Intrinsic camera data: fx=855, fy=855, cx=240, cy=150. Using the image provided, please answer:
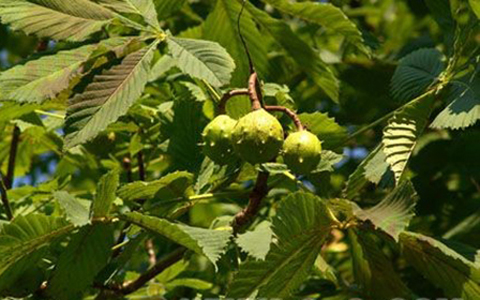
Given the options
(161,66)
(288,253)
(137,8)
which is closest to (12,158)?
(161,66)

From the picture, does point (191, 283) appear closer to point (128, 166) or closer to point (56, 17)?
point (128, 166)

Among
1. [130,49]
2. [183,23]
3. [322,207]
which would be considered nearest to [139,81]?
[130,49]

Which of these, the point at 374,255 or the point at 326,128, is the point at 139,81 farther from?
the point at 374,255

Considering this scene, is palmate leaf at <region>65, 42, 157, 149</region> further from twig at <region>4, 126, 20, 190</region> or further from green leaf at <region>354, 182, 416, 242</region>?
twig at <region>4, 126, 20, 190</region>

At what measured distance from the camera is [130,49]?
1802 millimetres

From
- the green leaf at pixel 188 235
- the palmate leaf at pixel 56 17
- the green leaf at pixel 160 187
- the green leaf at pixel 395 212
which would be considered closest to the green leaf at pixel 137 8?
the palmate leaf at pixel 56 17

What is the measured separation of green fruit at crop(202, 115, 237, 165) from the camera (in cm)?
164

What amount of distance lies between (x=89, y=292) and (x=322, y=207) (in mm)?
659

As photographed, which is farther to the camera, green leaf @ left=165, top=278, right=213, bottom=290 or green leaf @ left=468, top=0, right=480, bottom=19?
green leaf @ left=165, top=278, right=213, bottom=290

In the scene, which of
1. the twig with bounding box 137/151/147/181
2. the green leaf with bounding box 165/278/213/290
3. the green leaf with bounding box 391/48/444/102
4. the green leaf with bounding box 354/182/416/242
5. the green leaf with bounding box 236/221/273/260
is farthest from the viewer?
the twig with bounding box 137/151/147/181

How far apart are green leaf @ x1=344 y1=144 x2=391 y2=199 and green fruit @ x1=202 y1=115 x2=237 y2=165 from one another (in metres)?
0.29

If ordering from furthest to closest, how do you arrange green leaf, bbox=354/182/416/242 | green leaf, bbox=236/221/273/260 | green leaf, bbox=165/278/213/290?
green leaf, bbox=165/278/213/290 < green leaf, bbox=236/221/273/260 < green leaf, bbox=354/182/416/242

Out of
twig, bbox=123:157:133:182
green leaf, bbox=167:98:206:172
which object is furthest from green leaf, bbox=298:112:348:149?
twig, bbox=123:157:133:182

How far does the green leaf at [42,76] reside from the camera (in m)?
1.61
